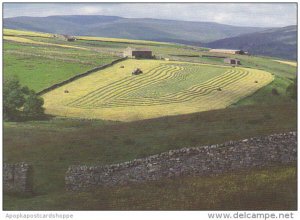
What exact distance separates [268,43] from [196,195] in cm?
1604

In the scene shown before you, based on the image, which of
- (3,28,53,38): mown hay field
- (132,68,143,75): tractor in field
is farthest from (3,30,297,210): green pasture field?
(132,68,143,75): tractor in field

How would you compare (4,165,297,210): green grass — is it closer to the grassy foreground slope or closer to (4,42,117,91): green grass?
the grassy foreground slope

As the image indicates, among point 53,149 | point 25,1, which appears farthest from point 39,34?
point 53,149

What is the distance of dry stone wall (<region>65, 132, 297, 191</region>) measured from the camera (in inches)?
874

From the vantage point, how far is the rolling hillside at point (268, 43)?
24.8 meters

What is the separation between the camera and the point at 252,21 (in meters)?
25.8

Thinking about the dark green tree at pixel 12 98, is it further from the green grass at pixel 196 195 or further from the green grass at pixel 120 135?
the green grass at pixel 196 195

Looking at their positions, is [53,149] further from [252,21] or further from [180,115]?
[252,21]

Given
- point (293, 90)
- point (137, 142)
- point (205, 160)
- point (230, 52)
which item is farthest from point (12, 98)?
point (230, 52)

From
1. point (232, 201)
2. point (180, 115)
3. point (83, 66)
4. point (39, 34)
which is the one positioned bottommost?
point (232, 201)

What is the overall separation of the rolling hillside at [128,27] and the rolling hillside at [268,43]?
0.98m

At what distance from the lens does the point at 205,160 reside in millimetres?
22203

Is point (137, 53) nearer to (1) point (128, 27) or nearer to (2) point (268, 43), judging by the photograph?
(1) point (128, 27)

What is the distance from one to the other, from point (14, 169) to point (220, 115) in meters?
10.4
